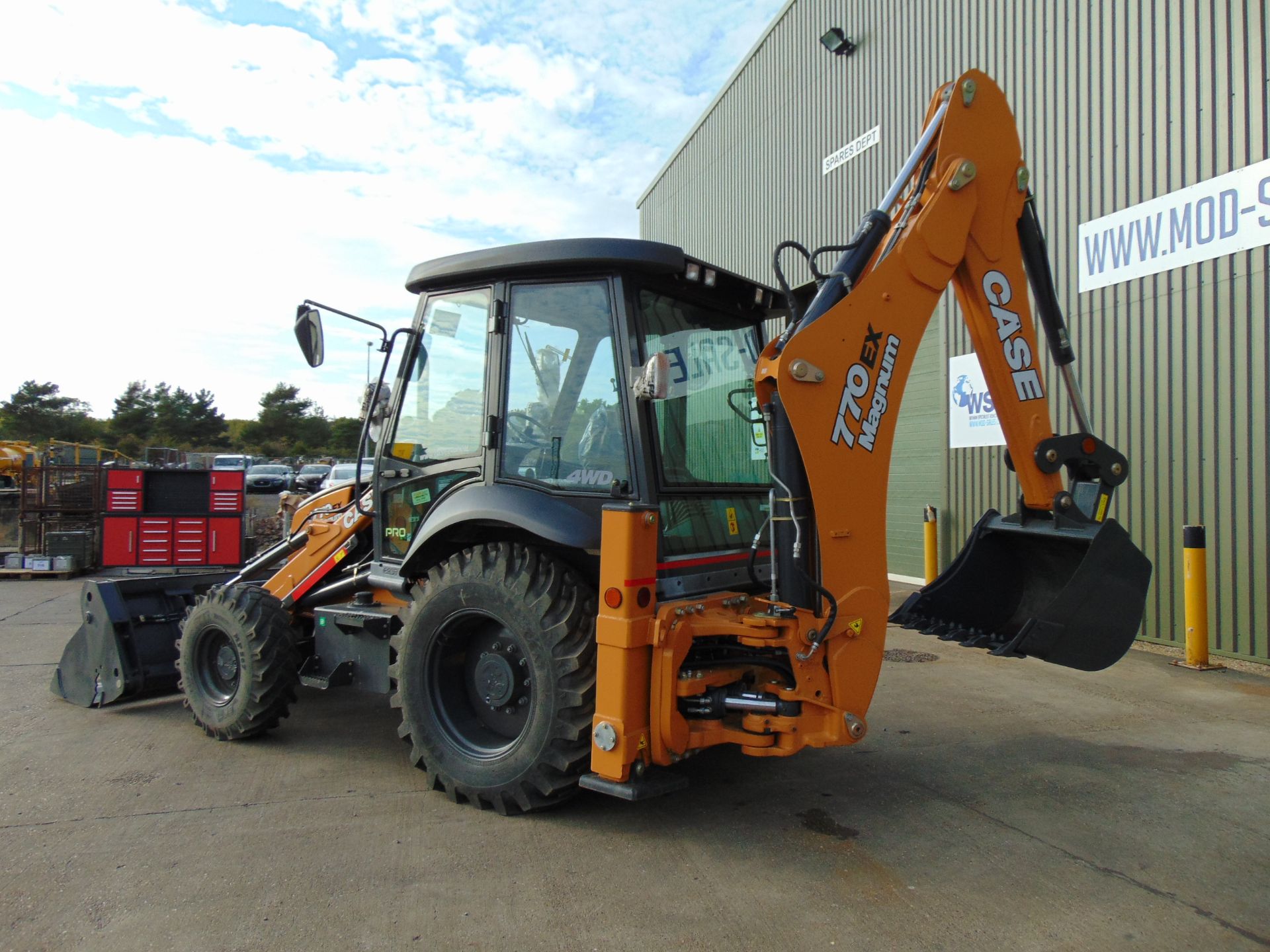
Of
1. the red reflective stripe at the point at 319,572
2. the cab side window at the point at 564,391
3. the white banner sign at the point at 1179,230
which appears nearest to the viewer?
the cab side window at the point at 564,391

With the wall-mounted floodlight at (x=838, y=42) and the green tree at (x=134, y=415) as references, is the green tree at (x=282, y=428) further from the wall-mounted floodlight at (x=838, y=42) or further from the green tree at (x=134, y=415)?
the wall-mounted floodlight at (x=838, y=42)

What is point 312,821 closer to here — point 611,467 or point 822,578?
point 611,467

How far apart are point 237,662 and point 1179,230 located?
7.47 meters

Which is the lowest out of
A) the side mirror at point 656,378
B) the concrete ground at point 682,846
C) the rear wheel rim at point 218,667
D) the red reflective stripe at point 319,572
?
the concrete ground at point 682,846

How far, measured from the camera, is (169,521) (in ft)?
38.7

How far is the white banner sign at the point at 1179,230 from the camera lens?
6109mm

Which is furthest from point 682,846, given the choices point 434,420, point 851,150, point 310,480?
point 310,480

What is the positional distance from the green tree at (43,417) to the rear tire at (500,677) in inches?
2293

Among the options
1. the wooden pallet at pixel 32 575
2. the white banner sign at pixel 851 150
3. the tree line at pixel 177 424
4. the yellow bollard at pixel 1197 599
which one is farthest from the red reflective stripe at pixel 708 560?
the tree line at pixel 177 424

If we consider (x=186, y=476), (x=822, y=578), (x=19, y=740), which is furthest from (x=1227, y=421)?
(x=186, y=476)

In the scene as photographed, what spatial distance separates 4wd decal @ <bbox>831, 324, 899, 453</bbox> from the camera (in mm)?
3268

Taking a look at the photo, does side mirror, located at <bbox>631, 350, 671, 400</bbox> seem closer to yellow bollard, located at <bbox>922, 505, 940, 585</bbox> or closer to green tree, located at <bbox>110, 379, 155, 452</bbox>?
yellow bollard, located at <bbox>922, 505, 940, 585</bbox>

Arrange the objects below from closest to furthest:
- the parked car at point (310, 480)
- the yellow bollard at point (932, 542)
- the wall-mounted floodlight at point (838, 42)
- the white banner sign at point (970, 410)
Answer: the white banner sign at point (970, 410) → the yellow bollard at point (932, 542) → the wall-mounted floodlight at point (838, 42) → the parked car at point (310, 480)

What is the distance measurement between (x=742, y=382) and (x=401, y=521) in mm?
1961
